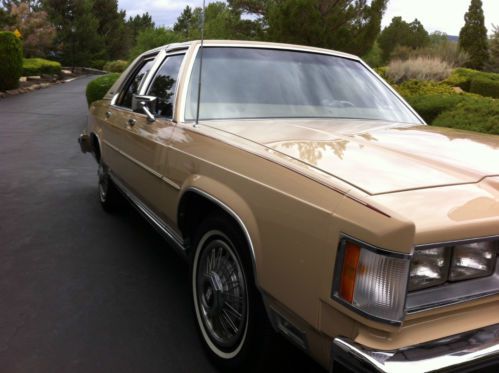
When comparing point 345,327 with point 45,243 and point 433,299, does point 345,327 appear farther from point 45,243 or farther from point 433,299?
point 45,243

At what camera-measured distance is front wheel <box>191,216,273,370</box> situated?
2.16 m

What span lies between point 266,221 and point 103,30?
56300 mm

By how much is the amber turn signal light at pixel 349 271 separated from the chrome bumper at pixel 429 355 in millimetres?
146

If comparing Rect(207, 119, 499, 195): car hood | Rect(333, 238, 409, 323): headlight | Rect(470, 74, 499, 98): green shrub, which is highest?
Rect(470, 74, 499, 98): green shrub

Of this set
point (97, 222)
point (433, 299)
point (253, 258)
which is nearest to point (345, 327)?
point (433, 299)

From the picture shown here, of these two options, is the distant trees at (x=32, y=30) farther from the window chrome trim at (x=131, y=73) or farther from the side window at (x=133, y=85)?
the side window at (x=133, y=85)

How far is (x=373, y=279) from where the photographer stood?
1.56 m

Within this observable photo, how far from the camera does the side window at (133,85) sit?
171 inches

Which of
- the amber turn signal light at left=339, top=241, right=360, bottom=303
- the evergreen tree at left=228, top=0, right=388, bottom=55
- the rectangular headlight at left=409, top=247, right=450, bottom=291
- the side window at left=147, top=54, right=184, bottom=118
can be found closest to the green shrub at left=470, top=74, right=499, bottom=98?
the evergreen tree at left=228, top=0, right=388, bottom=55

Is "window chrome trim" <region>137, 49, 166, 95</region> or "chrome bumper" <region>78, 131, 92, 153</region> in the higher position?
"window chrome trim" <region>137, 49, 166, 95</region>

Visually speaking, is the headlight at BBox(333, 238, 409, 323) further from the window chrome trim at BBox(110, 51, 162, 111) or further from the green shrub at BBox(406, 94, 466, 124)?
the green shrub at BBox(406, 94, 466, 124)

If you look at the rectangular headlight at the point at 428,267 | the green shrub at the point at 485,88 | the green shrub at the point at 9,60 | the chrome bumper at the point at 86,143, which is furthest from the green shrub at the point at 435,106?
the green shrub at the point at 9,60

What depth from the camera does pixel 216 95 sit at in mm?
3135

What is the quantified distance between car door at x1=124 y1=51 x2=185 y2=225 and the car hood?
0.45 metres
